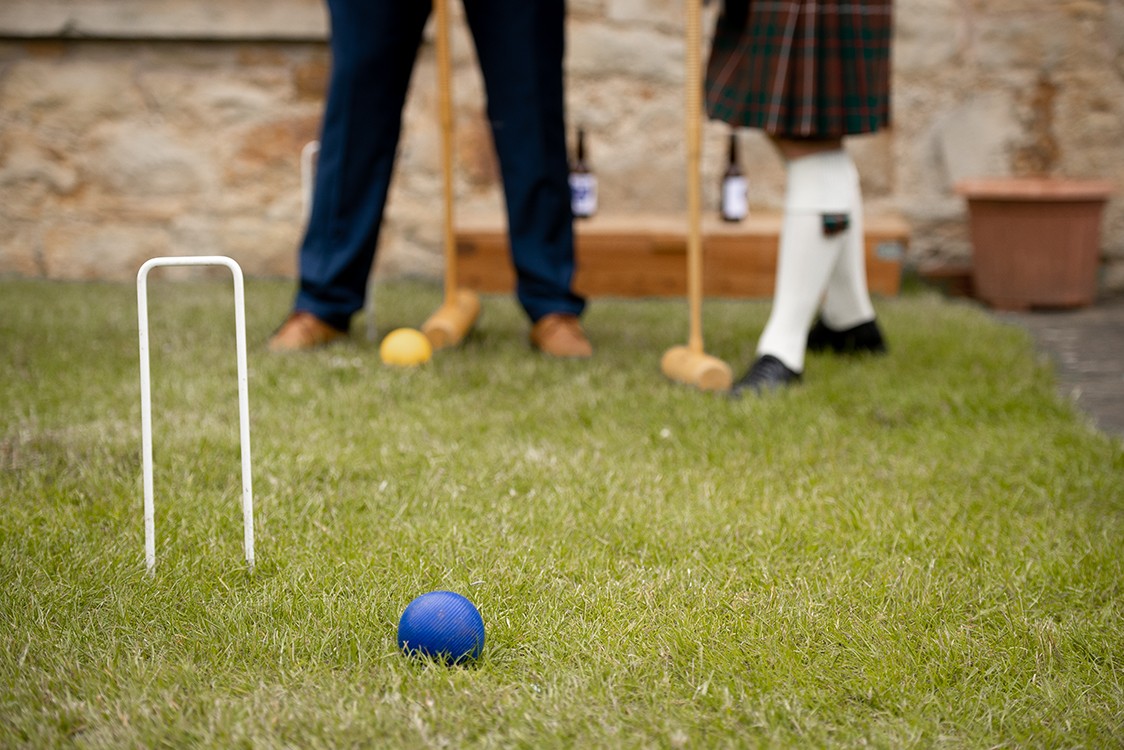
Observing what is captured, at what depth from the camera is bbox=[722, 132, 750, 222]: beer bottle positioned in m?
3.95

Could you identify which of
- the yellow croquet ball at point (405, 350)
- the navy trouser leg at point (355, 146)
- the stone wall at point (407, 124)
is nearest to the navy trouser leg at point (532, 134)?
the navy trouser leg at point (355, 146)

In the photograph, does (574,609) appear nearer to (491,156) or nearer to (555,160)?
(555,160)

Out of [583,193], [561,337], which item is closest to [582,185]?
[583,193]

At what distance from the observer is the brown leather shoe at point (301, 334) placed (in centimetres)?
275

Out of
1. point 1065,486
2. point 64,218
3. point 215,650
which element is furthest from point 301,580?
point 64,218

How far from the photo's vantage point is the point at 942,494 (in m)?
1.77

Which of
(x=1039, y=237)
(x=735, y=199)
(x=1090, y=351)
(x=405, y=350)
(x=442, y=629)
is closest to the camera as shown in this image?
(x=442, y=629)

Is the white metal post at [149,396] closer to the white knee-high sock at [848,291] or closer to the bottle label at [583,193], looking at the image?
the white knee-high sock at [848,291]

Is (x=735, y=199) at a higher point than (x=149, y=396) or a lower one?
lower

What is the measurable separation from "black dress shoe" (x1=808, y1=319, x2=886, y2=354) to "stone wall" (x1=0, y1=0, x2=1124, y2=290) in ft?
4.56

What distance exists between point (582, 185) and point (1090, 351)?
175 cm

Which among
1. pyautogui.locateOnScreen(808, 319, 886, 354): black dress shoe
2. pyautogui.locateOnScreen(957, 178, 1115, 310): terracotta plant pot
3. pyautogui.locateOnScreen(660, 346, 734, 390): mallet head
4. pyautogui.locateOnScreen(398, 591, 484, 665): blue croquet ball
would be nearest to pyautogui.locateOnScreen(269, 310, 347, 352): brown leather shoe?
pyautogui.locateOnScreen(660, 346, 734, 390): mallet head

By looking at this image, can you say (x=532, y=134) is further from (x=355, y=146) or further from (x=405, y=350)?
(x=405, y=350)

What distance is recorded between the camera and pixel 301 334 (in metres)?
2.77
